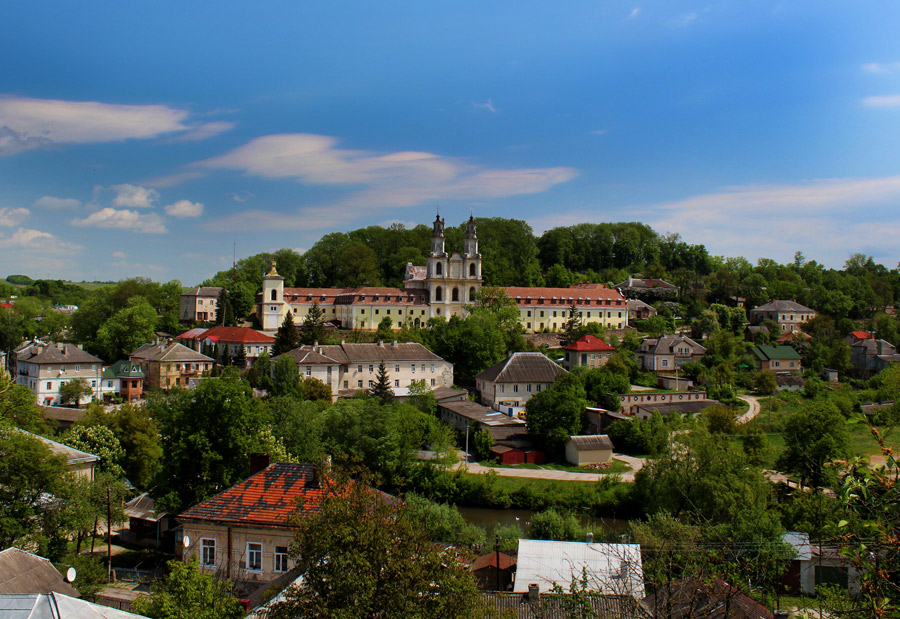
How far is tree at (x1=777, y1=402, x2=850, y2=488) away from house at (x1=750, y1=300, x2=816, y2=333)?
35.2 m

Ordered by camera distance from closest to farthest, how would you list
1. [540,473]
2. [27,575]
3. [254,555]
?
[27,575]
[254,555]
[540,473]

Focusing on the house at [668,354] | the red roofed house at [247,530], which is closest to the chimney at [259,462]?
the red roofed house at [247,530]

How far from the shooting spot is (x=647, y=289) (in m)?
66.7

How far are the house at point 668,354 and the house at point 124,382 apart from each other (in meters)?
32.2

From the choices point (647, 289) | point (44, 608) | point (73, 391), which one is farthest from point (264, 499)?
point (647, 289)

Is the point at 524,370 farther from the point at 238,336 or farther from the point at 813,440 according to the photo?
the point at 238,336

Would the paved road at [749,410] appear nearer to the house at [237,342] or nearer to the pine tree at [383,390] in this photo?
the pine tree at [383,390]

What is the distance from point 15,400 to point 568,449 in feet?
71.3

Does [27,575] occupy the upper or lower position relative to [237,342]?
lower

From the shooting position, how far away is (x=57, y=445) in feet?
69.4

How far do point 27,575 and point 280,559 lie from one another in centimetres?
431

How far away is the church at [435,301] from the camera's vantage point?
54.4m

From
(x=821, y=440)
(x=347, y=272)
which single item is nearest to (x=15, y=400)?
(x=821, y=440)

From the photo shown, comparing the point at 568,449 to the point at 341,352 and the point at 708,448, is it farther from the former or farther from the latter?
the point at 341,352
